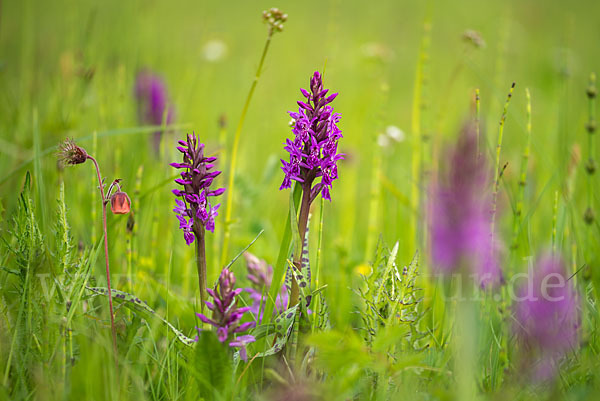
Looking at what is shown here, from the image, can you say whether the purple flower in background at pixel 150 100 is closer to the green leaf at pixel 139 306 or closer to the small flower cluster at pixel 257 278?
the small flower cluster at pixel 257 278

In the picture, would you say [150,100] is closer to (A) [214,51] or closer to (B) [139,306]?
(A) [214,51]

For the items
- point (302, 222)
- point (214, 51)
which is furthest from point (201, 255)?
point (214, 51)

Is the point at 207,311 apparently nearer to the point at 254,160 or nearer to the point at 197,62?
the point at 254,160

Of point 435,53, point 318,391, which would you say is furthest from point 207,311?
point 435,53

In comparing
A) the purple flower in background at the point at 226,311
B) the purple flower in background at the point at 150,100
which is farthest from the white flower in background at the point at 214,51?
the purple flower in background at the point at 226,311

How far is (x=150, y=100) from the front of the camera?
3.82 m

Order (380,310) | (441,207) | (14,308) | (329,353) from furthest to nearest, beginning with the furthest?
1. (14,308)
2. (380,310)
3. (329,353)
4. (441,207)

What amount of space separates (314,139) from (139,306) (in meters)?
0.71

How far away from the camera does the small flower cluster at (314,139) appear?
1.38 metres

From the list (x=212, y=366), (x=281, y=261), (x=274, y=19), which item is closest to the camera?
(x=212, y=366)

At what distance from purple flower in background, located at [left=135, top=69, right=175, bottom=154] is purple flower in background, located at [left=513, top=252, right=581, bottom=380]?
9.64ft

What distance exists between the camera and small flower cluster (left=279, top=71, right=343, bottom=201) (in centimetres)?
138

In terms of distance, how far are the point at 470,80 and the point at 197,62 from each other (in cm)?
331

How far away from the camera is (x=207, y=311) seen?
1.49m
